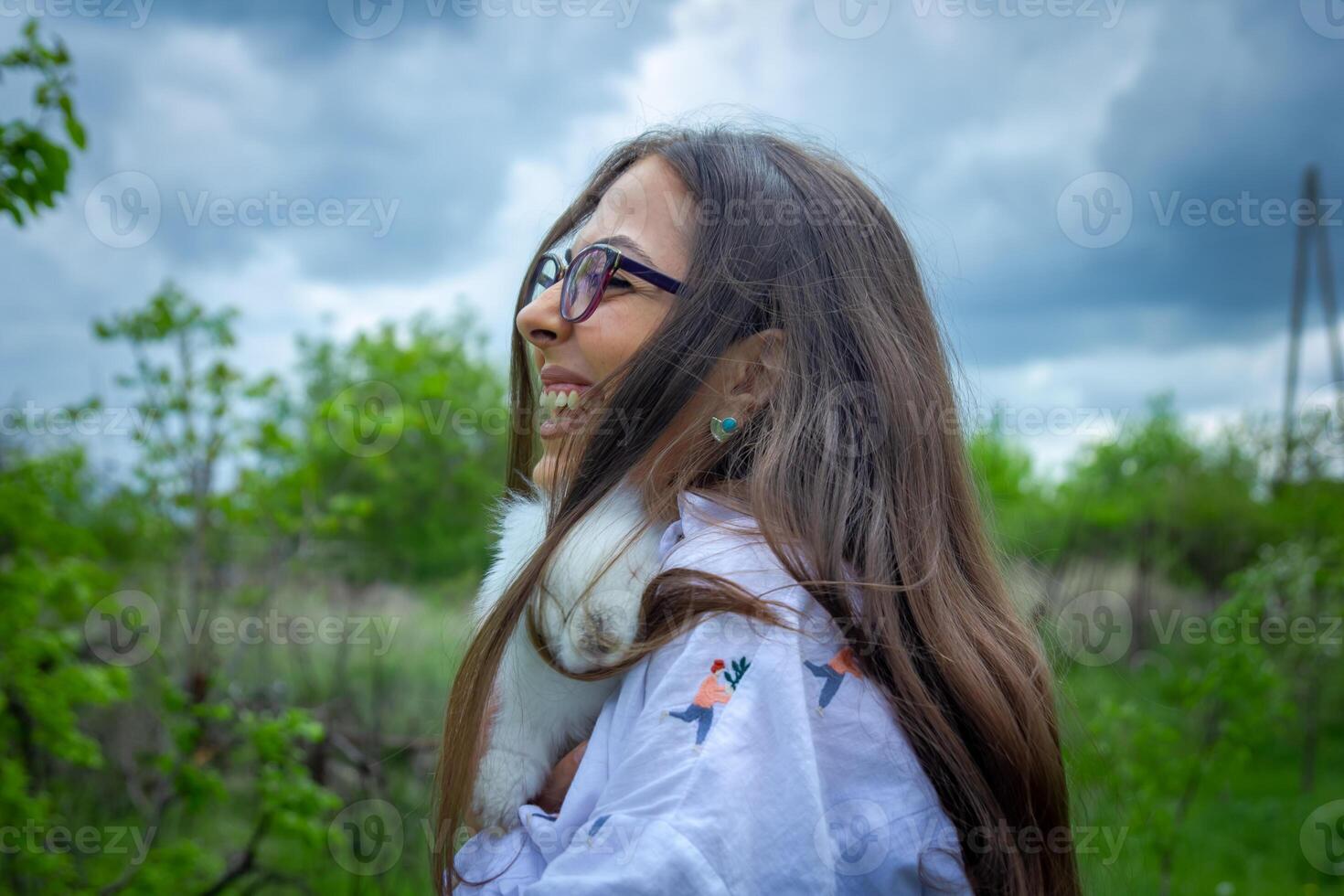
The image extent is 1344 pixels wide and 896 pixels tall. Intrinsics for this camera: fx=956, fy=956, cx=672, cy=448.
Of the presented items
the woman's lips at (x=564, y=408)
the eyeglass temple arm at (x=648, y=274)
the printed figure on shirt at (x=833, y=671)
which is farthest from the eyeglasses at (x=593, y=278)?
the printed figure on shirt at (x=833, y=671)

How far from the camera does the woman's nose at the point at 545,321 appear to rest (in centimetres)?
160

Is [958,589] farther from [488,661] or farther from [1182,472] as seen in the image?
Result: [1182,472]

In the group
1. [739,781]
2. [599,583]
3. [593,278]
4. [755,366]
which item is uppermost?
[593,278]

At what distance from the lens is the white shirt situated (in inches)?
39.3

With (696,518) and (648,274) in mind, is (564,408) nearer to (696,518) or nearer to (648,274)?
(648,274)

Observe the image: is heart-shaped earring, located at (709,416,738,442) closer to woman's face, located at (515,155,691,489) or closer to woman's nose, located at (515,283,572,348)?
woman's face, located at (515,155,691,489)

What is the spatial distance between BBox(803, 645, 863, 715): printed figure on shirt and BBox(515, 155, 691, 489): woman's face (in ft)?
1.85

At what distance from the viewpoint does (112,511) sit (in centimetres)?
466

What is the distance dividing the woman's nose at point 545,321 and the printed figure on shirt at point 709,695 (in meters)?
0.70

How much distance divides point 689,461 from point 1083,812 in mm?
1116

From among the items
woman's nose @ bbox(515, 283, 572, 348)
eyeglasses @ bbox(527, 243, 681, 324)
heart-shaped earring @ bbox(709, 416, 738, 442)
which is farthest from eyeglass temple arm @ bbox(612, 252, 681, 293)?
heart-shaped earring @ bbox(709, 416, 738, 442)

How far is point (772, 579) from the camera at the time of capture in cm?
121

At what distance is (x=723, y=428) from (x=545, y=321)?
384mm

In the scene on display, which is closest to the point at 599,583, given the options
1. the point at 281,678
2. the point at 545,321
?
the point at 545,321
